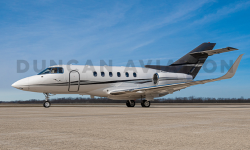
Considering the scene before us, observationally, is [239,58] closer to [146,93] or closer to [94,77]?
[146,93]

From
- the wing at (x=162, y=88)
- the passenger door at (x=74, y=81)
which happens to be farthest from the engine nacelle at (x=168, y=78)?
the passenger door at (x=74, y=81)

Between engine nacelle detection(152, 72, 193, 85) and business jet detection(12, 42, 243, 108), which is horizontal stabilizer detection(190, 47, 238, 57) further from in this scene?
engine nacelle detection(152, 72, 193, 85)

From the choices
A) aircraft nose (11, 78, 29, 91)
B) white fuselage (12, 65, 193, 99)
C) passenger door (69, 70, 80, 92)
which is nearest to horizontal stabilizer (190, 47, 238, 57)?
white fuselage (12, 65, 193, 99)

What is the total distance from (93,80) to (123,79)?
124 inches

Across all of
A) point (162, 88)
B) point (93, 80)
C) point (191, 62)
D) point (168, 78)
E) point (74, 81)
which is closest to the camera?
point (74, 81)

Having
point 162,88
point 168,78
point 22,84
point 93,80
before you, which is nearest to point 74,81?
point 93,80

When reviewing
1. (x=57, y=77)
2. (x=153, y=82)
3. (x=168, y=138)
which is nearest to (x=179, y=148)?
(x=168, y=138)

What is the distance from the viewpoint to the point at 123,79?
24125 millimetres

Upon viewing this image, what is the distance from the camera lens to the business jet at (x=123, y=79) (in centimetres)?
2083

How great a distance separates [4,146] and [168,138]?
312 centimetres

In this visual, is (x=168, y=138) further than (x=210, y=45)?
No

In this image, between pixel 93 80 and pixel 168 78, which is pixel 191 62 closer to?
pixel 168 78

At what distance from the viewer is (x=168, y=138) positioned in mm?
5125

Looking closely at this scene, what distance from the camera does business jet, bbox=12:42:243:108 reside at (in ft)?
68.3
